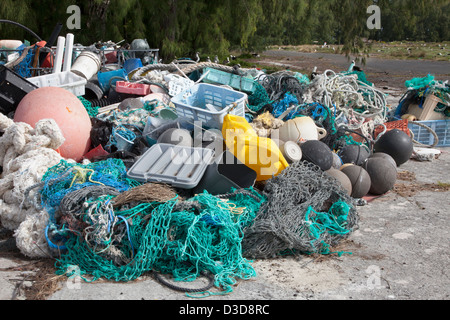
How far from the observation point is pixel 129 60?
8.63 metres

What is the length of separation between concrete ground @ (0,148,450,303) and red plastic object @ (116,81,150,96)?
3.53 meters

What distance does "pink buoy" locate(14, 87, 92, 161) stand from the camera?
16.6 ft

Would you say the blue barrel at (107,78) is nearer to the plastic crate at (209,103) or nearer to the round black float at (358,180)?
the plastic crate at (209,103)

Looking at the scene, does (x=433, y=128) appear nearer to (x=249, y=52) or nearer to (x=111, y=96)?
(x=111, y=96)

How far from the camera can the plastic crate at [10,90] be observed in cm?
566

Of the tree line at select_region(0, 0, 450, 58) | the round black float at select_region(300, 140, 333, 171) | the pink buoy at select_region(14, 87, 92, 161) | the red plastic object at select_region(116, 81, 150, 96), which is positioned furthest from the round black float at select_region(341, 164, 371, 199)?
the tree line at select_region(0, 0, 450, 58)

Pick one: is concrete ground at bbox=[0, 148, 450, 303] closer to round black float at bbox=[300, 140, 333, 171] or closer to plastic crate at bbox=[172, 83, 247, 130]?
round black float at bbox=[300, 140, 333, 171]

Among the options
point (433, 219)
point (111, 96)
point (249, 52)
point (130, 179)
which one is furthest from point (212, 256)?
point (249, 52)

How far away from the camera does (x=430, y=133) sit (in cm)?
727

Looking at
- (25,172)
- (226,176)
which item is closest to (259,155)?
(226,176)

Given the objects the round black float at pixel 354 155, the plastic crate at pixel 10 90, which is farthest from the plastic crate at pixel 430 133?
the plastic crate at pixel 10 90

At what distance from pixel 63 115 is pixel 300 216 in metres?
2.84

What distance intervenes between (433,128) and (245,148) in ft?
14.1

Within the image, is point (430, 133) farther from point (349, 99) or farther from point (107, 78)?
point (107, 78)
